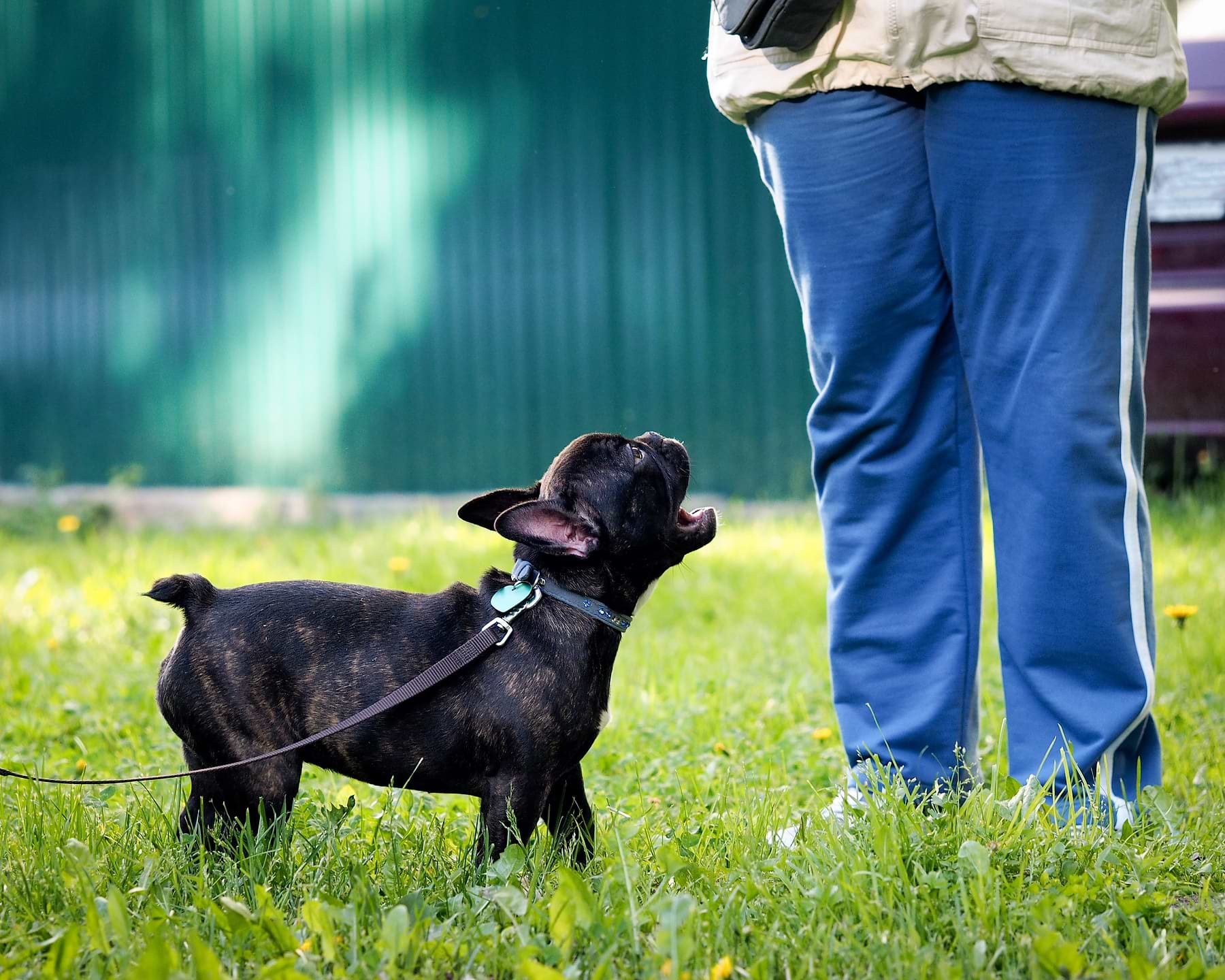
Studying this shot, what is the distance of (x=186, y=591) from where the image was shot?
2434mm

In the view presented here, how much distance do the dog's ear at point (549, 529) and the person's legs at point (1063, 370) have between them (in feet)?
2.95

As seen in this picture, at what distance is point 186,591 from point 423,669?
50 cm

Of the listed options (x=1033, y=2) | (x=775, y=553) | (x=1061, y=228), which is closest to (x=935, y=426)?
(x=1061, y=228)

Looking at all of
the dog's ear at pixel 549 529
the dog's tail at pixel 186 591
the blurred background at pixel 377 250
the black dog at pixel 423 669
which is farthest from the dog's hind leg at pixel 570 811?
the blurred background at pixel 377 250

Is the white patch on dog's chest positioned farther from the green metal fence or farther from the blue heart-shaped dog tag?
the green metal fence

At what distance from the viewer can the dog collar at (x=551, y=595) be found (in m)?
2.44

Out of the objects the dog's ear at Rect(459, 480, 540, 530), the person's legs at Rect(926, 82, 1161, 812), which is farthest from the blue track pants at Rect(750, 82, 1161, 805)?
the dog's ear at Rect(459, 480, 540, 530)

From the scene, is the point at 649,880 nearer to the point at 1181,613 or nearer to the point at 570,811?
the point at 570,811

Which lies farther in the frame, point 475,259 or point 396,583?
point 475,259

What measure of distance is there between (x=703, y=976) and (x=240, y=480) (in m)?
6.59

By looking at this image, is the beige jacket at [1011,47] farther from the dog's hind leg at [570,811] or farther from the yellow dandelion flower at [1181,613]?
the yellow dandelion flower at [1181,613]

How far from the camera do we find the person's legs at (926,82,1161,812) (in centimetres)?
243

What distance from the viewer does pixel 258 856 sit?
226cm

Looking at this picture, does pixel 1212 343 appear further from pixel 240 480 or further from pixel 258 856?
pixel 240 480
